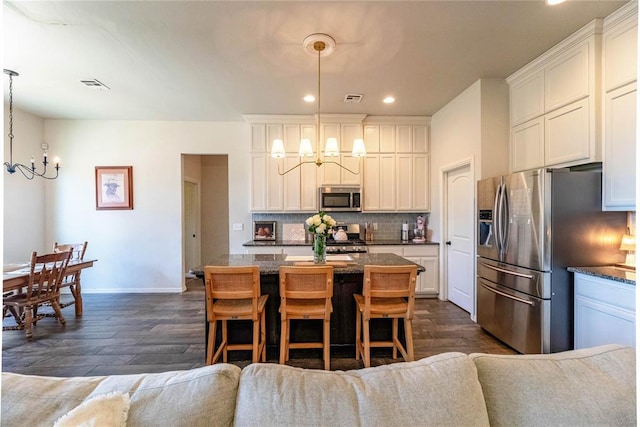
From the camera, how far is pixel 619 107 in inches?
92.7

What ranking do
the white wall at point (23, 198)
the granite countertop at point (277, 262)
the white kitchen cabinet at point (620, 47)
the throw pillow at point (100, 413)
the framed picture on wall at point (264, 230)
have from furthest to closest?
the framed picture on wall at point (264, 230) < the white wall at point (23, 198) < the granite countertop at point (277, 262) < the white kitchen cabinet at point (620, 47) < the throw pillow at point (100, 413)

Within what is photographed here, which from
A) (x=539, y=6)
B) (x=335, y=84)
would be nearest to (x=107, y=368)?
(x=335, y=84)

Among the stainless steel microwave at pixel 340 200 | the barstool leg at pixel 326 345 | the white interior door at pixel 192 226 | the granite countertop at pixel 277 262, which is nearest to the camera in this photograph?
the barstool leg at pixel 326 345

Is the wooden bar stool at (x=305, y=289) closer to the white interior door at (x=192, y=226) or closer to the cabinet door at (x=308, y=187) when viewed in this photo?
the cabinet door at (x=308, y=187)

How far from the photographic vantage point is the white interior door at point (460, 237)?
151 inches

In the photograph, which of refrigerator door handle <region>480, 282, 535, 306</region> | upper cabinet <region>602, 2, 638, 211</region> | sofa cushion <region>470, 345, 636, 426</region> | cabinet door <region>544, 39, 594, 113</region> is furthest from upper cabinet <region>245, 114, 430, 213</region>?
sofa cushion <region>470, 345, 636, 426</region>

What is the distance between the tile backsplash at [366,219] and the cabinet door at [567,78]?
2525 mm

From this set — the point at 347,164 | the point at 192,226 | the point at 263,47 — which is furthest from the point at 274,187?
the point at 192,226

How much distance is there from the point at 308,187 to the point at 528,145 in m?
2.97

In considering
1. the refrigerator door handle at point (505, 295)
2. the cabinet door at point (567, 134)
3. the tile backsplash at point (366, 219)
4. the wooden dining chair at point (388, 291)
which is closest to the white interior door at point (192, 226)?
the tile backsplash at point (366, 219)

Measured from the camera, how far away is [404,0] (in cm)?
217

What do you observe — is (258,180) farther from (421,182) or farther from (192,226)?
(421,182)

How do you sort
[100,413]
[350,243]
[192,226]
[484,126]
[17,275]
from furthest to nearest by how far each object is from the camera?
[192,226], [350,243], [484,126], [17,275], [100,413]

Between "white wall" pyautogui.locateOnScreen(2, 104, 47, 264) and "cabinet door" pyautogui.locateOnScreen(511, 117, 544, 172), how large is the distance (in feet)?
22.1
